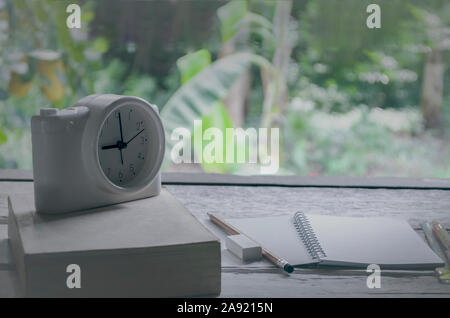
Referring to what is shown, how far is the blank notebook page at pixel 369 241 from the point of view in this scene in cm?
74

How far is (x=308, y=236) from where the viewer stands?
0.80 meters

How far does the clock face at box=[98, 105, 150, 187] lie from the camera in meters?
0.80

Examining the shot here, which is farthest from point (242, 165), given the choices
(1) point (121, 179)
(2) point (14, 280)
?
(2) point (14, 280)

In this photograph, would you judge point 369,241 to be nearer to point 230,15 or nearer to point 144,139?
point 144,139

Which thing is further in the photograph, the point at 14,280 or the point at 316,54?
the point at 316,54

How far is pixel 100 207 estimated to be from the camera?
0.79m

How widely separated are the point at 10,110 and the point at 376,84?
1.89 m

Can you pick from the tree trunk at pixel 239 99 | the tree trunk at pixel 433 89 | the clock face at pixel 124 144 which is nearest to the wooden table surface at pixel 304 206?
the clock face at pixel 124 144

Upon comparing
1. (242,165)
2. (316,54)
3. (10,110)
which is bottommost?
(242,165)

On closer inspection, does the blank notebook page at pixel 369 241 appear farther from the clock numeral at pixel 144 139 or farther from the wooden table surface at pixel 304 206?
the clock numeral at pixel 144 139

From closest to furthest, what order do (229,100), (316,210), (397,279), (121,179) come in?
(397,279) < (121,179) < (316,210) < (229,100)

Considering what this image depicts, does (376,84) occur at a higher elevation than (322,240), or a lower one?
higher

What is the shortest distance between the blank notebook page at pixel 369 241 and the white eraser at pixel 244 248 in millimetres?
87
